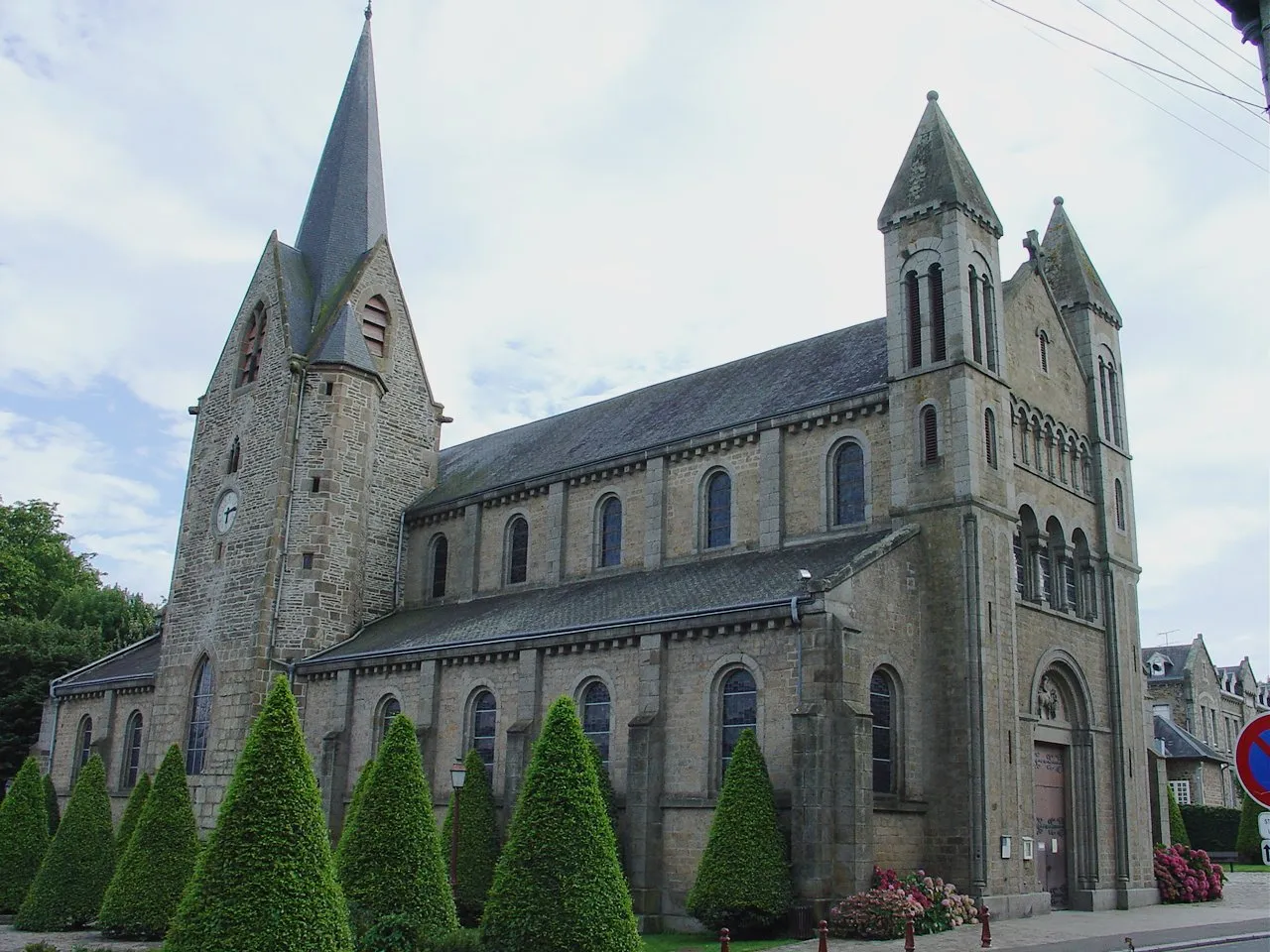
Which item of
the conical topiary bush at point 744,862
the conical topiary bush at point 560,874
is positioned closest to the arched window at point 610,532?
the conical topiary bush at point 744,862

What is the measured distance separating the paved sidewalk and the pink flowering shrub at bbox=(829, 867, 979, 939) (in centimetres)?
20

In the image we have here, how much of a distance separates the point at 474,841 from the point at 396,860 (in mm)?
7667

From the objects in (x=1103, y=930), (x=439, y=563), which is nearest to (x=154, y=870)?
(x=439, y=563)

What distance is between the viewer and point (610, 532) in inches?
1366

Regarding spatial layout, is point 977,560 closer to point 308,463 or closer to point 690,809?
point 690,809

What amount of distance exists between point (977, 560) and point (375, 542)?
2116cm

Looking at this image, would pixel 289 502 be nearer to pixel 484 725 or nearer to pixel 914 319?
pixel 484 725

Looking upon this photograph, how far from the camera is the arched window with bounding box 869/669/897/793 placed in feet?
82.1

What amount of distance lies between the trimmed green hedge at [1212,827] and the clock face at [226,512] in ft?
138

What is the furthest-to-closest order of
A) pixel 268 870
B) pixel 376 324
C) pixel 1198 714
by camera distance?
pixel 1198 714 → pixel 376 324 → pixel 268 870

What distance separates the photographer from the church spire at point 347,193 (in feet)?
141

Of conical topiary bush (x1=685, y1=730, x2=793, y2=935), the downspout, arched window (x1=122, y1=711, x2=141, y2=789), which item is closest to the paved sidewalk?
conical topiary bush (x1=685, y1=730, x2=793, y2=935)

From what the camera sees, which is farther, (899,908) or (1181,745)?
(1181,745)

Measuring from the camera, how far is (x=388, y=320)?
42.6 metres
